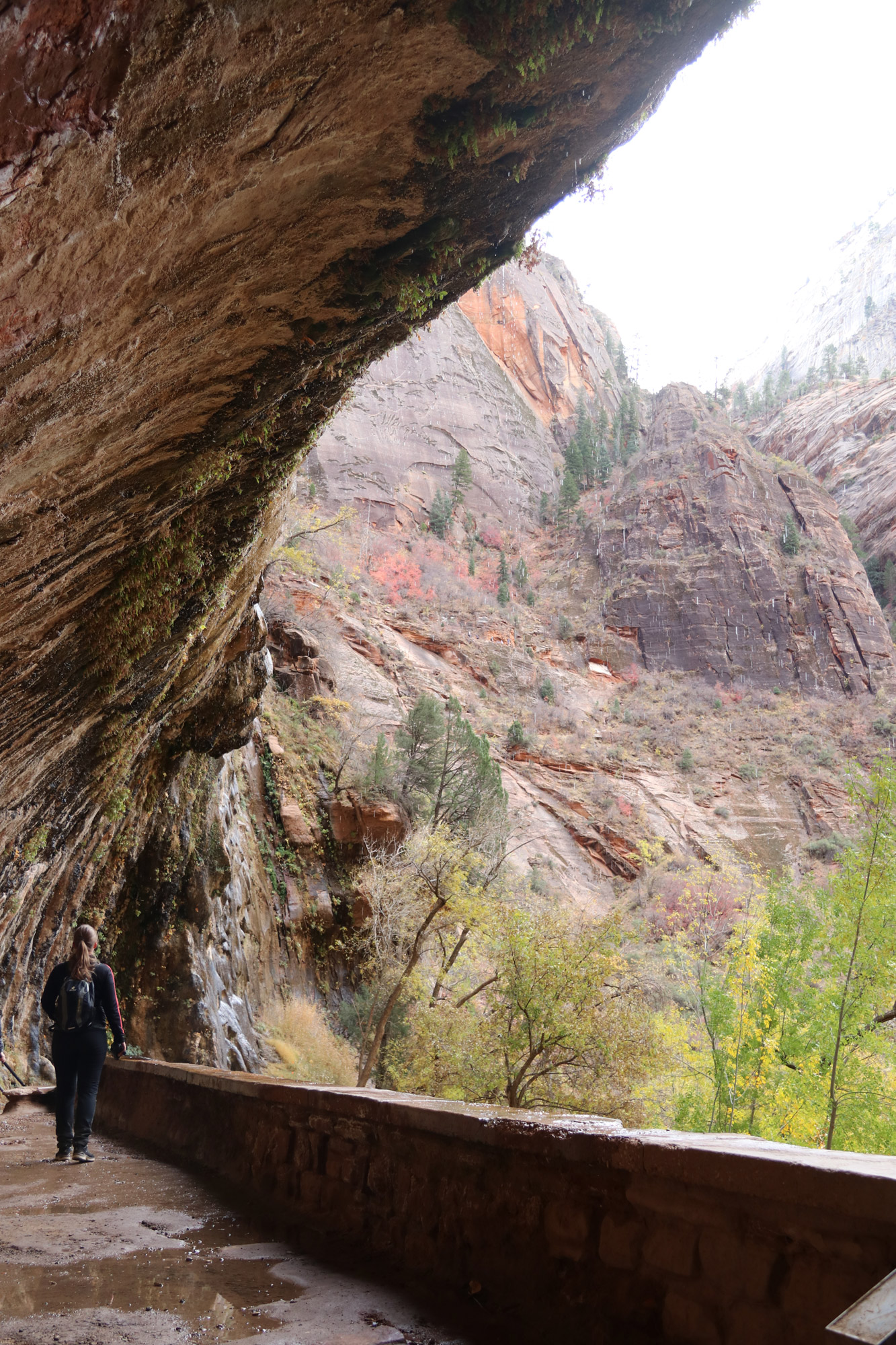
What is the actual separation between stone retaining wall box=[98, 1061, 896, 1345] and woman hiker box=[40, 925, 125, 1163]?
1890 mm

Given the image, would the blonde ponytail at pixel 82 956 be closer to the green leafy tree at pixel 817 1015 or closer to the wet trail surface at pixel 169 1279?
the wet trail surface at pixel 169 1279

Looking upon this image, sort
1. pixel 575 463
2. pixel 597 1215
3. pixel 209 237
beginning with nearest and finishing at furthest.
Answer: pixel 597 1215 → pixel 209 237 → pixel 575 463

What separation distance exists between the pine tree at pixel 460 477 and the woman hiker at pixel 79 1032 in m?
55.2

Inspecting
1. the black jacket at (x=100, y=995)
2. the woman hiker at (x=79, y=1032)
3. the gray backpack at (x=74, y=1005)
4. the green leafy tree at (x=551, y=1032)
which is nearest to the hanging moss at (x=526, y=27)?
the woman hiker at (x=79, y=1032)

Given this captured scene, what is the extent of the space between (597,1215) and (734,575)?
5430cm

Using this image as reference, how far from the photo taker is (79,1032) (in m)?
5.41

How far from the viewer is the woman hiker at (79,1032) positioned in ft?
17.5

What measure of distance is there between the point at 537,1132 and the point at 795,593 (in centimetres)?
5503

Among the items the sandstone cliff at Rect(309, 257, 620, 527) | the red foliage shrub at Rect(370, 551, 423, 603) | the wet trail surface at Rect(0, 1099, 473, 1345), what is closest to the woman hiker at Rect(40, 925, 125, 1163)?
the wet trail surface at Rect(0, 1099, 473, 1345)

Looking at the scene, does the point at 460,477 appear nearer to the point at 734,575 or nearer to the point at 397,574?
the point at 397,574

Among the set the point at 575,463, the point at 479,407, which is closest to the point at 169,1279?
the point at 479,407

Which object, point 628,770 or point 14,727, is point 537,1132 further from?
point 628,770

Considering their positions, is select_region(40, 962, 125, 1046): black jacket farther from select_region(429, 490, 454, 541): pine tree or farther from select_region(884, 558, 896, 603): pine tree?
select_region(884, 558, 896, 603): pine tree

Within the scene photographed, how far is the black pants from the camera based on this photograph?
17.4 ft
